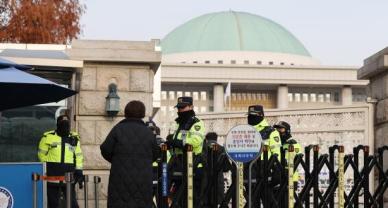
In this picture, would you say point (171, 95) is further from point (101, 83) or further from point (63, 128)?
→ point (63, 128)

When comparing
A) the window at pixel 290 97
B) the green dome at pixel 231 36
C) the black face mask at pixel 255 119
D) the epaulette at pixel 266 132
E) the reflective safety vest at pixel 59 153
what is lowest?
the reflective safety vest at pixel 59 153

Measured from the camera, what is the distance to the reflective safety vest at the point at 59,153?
14742 millimetres

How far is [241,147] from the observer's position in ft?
44.5

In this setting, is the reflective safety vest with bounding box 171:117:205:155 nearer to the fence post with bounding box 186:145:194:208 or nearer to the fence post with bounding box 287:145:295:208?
the fence post with bounding box 186:145:194:208

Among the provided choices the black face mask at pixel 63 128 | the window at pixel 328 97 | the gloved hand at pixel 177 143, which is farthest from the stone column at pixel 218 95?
the gloved hand at pixel 177 143

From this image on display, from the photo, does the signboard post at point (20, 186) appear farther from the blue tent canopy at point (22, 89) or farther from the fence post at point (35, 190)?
the blue tent canopy at point (22, 89)

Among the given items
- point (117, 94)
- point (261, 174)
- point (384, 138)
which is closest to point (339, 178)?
point (261, 174)

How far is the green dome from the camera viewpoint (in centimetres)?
13375

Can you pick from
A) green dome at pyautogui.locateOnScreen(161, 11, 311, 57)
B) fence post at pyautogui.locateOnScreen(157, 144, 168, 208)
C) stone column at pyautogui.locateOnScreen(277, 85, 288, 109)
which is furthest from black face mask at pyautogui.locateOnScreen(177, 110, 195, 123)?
green dome at pyautogui.locateOnScreen(161, 11, 311, 57)

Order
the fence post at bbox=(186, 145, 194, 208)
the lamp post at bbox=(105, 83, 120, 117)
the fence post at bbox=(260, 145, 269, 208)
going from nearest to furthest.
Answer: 1. the fence post at bbox=(186, 145, 194, 208)
2. the fence post at bbox=(260, 145, 269, 208)
3. the lamp post at bbox=(105, 83, 120, 117)

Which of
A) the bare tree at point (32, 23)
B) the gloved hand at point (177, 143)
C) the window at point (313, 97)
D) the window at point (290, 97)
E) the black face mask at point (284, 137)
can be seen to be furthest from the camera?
the window at point (313, 97)

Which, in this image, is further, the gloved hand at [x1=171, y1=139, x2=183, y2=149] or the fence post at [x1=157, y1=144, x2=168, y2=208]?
the gloved hand at [x1=171, y1=139, x2=183, y2=149]

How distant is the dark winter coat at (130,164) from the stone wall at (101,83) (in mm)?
4771

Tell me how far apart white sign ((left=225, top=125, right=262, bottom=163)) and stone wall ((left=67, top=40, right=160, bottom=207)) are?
4.12 metres
